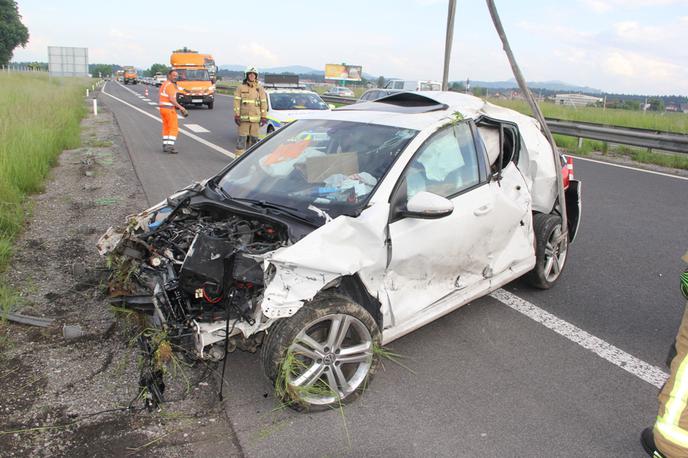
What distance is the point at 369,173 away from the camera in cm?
371

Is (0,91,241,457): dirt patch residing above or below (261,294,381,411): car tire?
below

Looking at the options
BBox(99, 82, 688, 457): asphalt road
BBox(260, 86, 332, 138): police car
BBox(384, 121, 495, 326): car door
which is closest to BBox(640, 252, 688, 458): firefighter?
BBox(99, 82, 688, 457): asphalt road

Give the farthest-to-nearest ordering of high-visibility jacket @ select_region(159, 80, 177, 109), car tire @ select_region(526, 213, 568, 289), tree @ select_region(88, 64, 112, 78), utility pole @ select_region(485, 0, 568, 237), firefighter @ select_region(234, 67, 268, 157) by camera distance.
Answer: tree @ select_region(88, 64, 112, 78) → high-visibility jacket @ select_region(159, 80, 177, 109) → firefighter @ select_region(234, 67, 268, 157) → utility pole @ select_region(485, 0, 568, 237) → car tire @ select_region(526, 213, 568, 289)

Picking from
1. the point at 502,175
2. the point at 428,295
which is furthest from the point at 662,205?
the point at 428,295

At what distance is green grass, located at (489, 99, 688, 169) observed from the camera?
13295 mm

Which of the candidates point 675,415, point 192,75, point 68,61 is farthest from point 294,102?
point 68,61

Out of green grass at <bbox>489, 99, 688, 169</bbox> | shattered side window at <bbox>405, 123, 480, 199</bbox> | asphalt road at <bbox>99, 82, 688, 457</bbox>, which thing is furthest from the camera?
green grass at <bbox>489, 99, 688, 169</bbox>

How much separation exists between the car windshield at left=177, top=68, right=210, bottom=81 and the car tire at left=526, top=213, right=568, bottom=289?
86.3 ft

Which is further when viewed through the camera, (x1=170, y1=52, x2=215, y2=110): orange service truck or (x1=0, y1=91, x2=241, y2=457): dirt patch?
(x1=170, y1=52, x2=215, y2=110): orange service truck

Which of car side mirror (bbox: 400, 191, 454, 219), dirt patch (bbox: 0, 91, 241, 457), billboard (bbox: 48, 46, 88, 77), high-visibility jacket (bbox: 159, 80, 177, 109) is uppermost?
billboard (bbox: 48, 46, 88, 77)

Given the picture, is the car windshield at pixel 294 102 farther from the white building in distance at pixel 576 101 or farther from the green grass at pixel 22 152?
the white building in distance at pixel 576 101

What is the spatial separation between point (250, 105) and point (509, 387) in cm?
922

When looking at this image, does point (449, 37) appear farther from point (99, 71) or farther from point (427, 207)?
point (99, 71)

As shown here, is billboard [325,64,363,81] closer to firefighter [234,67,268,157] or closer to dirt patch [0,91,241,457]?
firefighter [234,67,268,157]
